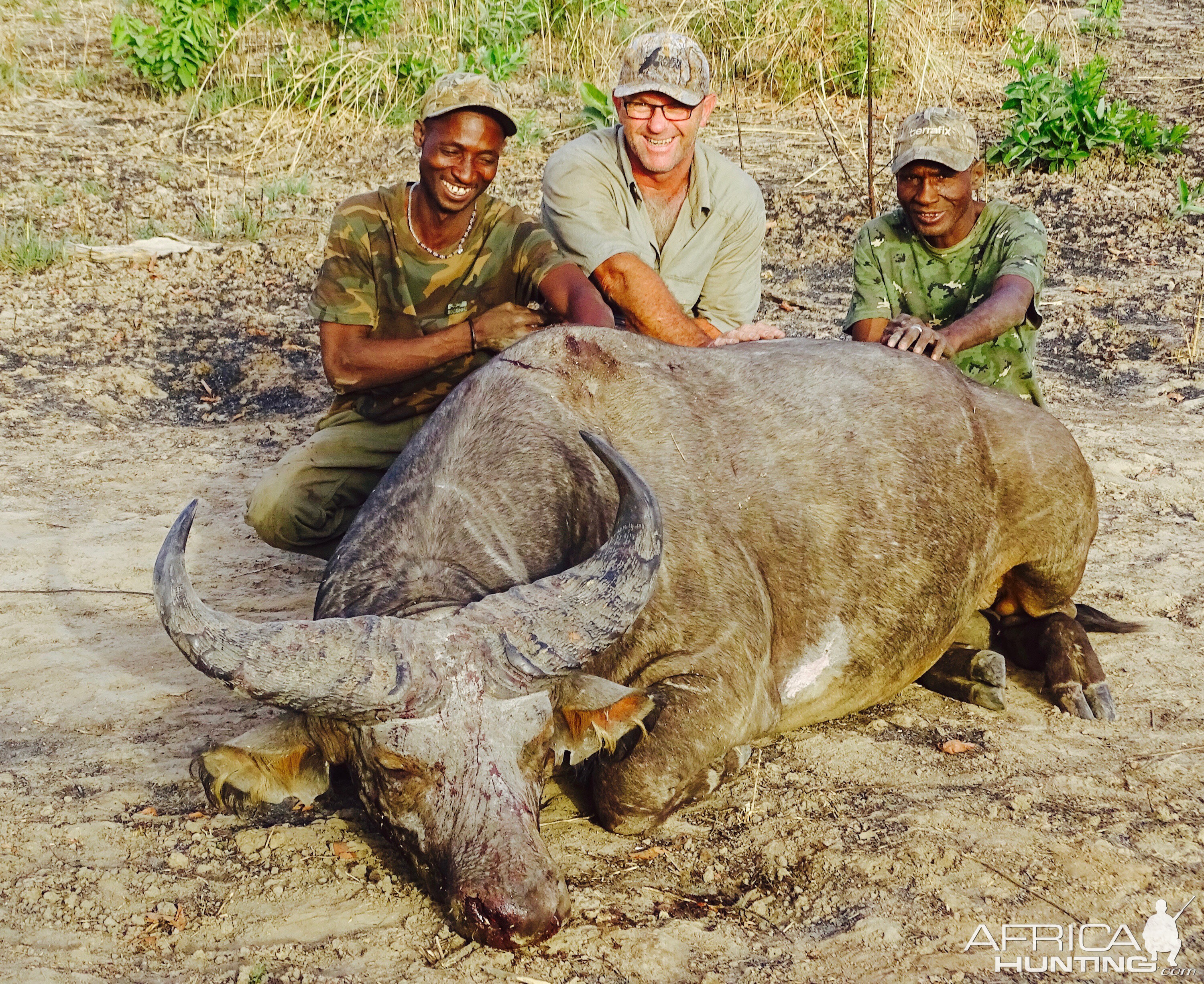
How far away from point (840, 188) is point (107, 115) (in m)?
6.56

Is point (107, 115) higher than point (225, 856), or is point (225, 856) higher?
point (107, 115)

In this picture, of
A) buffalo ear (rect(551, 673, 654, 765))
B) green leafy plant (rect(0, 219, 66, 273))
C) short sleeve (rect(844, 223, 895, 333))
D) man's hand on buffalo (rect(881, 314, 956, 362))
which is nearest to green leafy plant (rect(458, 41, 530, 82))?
green leafy plant (rect(0, 219, 66, 273))

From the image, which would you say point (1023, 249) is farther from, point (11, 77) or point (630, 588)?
point (11, 77)

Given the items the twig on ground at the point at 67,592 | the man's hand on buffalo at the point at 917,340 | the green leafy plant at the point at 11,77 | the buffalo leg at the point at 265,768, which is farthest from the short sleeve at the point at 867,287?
the green leafy plant at the point at 11,77

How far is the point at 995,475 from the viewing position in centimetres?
513

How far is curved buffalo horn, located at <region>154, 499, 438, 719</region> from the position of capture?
313 cm

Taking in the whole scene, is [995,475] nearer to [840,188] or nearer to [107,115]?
[840,188]

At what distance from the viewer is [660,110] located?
5895mm

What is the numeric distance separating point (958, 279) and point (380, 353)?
9.23 ft

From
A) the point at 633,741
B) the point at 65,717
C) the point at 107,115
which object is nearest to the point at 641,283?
the point at 633,741

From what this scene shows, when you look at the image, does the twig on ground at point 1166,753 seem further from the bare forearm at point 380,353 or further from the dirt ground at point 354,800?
the bare forearm at point 380,353

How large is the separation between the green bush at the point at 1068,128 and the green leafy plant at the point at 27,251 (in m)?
7.42

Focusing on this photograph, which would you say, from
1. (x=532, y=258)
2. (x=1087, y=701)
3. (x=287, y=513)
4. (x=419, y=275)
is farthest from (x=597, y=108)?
(x=1087, y=701)

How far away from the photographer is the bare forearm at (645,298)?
5.64 meters
